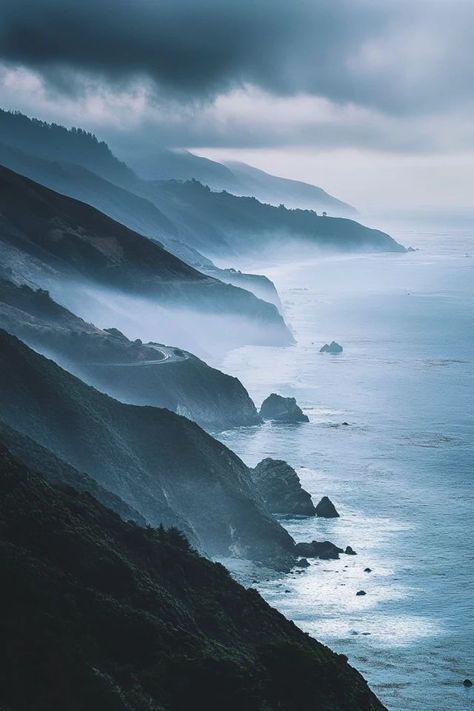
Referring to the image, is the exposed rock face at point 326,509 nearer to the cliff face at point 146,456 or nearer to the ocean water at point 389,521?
the ocean water at point 389,521

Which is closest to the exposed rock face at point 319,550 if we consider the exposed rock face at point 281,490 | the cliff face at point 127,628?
the exposed rock face at point 281,490

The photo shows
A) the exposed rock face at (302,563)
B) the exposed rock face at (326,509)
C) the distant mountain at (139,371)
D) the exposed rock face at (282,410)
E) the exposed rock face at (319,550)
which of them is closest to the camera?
the exposed rock face at (302,563)

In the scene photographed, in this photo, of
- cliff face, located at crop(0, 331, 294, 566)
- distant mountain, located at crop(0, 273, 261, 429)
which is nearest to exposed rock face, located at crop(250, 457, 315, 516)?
cliff face, located at crop(0, 331, 294, 566)

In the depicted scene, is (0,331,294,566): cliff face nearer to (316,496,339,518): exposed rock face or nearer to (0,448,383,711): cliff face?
(316,496,339,518): exposed rock face

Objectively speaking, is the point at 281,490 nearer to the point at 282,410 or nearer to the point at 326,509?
the point at 326,509

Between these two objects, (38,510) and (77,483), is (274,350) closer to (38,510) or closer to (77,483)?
(77,483)

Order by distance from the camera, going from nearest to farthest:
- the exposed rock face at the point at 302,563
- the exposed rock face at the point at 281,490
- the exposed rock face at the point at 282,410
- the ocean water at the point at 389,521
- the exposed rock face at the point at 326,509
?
the ocean water at the point at 389,521
the exposed rock face at the point at 302,563
the exposed rock face at the point at 326,509
the exposed rock face at the point at 281,490
the exposed rock face at the point at 282,410

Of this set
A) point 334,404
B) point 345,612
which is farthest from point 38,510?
point 334,404
